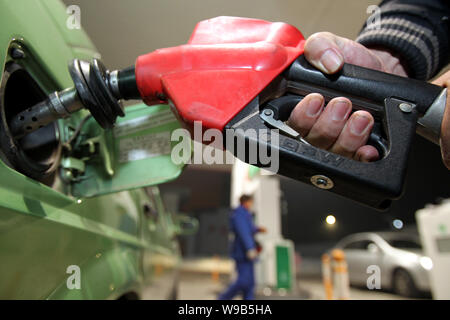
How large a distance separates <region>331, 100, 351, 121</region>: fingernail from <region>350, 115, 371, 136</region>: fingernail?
0.03 m

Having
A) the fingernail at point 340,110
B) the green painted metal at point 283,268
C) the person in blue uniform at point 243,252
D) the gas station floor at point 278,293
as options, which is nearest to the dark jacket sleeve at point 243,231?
the person in blue uniform at point 243,252

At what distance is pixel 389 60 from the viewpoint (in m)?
1.06

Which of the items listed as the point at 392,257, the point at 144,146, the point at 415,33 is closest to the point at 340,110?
the point at 415,33

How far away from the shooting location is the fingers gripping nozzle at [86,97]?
698mm

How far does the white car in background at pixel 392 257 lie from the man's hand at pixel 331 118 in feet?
11.4

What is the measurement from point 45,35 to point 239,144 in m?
0.58

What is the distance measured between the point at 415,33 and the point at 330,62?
46 centimetres

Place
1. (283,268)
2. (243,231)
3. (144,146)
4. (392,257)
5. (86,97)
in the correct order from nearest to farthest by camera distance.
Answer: (86,97)
(144,146)
(243,231)
(392,257)
(283,268)

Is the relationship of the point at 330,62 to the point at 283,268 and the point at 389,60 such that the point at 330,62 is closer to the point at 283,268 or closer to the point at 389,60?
the point at 389,60

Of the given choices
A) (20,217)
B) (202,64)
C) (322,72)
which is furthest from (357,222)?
(20,217)

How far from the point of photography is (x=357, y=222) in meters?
2.57

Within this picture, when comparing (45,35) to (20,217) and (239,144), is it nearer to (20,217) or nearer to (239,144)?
(20,217)

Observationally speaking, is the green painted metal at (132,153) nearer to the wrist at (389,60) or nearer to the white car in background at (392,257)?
the wrist at (389,60)

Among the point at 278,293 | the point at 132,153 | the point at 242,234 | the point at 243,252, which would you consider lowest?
the point at 278,293
